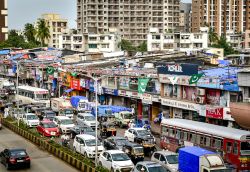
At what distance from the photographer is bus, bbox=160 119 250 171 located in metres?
31.3

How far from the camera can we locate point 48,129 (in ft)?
154

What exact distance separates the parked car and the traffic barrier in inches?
262

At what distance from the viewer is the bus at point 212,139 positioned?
3127 centimetres

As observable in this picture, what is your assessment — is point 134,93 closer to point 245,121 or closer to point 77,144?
point 77,144

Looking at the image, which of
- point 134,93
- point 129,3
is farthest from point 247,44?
point 134,93

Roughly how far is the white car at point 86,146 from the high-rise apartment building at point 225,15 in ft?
491

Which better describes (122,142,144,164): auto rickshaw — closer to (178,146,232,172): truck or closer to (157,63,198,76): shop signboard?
(178,146,232,172): truck

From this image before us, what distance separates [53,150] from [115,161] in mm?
9504

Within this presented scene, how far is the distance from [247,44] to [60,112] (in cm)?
8888

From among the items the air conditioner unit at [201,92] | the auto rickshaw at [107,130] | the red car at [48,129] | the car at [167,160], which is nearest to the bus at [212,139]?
the car at [167,160]

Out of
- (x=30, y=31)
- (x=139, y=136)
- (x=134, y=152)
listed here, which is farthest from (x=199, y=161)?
(x=30, y=31)

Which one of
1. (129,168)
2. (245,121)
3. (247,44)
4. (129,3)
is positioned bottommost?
(129,168)

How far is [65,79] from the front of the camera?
80875 mm

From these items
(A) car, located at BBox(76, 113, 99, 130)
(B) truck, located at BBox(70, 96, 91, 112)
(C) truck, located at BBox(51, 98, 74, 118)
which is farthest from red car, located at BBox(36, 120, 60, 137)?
(B) truck, located at BBox(70, 96, 91, 112)
